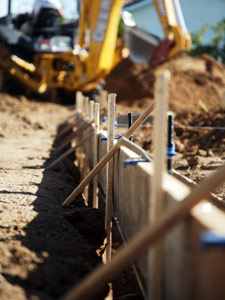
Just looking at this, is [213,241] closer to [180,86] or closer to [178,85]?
[180,86]

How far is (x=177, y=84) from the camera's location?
21359 mm

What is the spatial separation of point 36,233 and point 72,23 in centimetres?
1267

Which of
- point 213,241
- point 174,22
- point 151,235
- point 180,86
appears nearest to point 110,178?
point 151,235

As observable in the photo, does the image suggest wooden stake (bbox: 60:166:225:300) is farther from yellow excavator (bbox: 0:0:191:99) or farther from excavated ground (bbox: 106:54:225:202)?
excavated ground (bbox: 106:54:225:202)

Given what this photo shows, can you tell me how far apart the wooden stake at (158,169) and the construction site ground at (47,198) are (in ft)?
2.50

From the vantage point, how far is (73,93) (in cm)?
1781

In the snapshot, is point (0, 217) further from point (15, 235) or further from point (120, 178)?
point (120, 178)

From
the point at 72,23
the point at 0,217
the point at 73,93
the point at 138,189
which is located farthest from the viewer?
the point at 73,93

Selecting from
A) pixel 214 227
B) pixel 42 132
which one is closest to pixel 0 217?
pixel 214 227

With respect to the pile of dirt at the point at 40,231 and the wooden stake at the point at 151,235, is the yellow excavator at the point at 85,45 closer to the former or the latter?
the pile of dirt at the point at 40,231

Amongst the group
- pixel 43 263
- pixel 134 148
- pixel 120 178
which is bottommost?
pixel 43 263

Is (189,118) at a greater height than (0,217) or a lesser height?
greater

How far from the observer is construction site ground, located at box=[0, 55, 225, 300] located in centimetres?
349

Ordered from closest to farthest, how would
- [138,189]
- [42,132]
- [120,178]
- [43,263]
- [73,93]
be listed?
[43,263] < [138,189] < [120,178] < [42,132] < [73,93]
